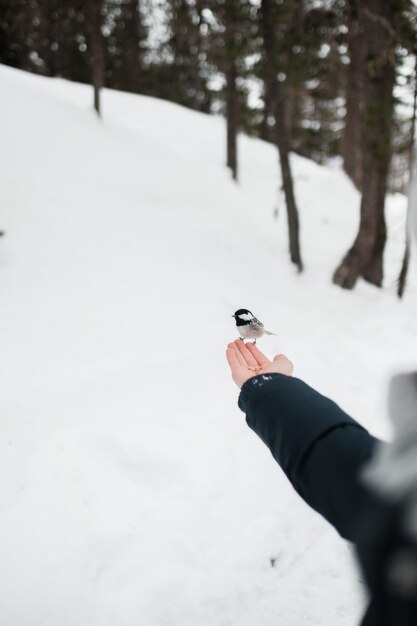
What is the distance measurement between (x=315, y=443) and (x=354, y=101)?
46.0ft

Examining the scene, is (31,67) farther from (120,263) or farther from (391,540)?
(391,540)

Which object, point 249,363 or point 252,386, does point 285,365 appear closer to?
point 249,363

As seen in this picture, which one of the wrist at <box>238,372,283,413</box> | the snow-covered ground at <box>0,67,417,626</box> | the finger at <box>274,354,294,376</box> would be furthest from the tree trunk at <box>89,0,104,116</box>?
the wrist at <box>238,372,283,413</box>

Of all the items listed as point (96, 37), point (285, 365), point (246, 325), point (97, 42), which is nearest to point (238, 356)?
point (285, 365)

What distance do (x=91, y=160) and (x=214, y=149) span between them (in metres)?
6.65

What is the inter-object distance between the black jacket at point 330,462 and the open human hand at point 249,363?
213 millimetres

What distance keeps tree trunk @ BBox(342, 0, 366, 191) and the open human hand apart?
321 inches

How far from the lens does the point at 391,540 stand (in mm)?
916

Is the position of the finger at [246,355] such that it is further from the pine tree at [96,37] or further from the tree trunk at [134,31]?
the tree trunk at [134,31]

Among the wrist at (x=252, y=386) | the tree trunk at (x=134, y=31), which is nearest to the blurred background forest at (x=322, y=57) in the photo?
the tree trunk at (x=134, y=31)

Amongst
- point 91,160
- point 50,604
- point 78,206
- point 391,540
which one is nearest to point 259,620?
point 50,604

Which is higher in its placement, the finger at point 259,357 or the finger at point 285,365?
the finger at point 285,365

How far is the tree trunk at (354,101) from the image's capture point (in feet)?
27.2

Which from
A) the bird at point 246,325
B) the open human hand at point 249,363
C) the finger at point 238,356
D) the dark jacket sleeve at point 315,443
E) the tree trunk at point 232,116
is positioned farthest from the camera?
the tree trunk at point 232,116
